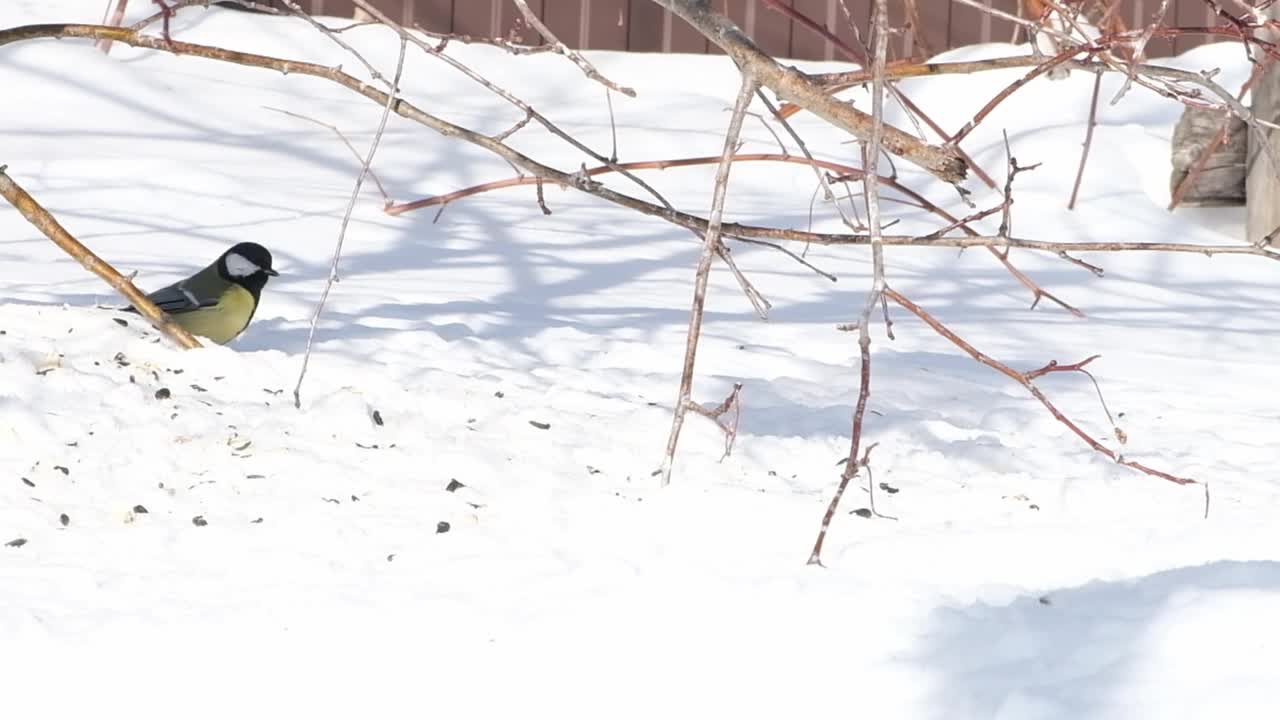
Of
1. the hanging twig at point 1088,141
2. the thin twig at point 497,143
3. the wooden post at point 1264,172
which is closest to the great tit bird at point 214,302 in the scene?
the thin twig at point 497,143

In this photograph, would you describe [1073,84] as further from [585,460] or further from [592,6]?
[585,460]

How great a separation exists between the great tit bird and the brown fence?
551 cm

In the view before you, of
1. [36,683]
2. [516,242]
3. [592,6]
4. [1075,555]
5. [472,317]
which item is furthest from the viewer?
[592,6]

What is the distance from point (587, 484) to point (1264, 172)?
5108 mm

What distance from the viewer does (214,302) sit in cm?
484

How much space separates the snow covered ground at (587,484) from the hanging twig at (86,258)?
0.08 m

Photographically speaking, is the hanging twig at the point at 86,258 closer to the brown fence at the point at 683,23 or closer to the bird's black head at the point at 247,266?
the bird's black head at the point at 247,266

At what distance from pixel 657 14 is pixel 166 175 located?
3.94 m

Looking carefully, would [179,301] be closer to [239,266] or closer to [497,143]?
[239,266]

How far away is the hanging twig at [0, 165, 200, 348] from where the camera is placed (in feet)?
14.0

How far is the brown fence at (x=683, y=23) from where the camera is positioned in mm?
10211

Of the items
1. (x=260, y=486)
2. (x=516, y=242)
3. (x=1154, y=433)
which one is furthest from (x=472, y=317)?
(x=1154, y=433)

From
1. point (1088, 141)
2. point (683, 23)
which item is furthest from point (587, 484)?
point (683, 23)

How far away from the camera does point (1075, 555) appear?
12.0 ft
